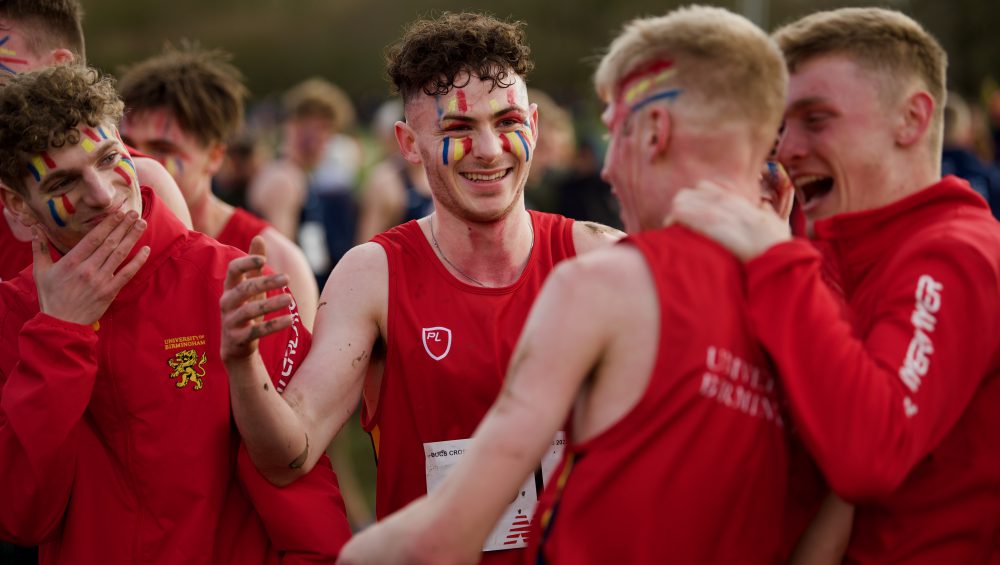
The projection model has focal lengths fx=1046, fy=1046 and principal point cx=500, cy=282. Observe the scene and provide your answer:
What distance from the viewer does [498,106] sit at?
144 inches

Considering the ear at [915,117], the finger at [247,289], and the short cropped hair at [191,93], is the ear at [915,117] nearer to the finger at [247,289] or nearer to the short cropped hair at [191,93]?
the finger at [247,289]

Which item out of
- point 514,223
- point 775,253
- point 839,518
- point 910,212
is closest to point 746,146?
point 775,253

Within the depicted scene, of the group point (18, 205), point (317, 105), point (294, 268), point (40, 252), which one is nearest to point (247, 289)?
point (40, 252)

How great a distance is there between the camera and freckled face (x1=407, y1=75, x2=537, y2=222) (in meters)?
3.63

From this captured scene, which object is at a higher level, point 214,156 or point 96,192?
point 96,192

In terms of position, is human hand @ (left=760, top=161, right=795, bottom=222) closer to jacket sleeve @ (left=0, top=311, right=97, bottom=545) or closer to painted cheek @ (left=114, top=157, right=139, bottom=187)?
painted cheek @ (left=114, top=157, right=139, bottom=187)

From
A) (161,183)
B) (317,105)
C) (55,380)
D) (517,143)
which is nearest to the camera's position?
(55,380)

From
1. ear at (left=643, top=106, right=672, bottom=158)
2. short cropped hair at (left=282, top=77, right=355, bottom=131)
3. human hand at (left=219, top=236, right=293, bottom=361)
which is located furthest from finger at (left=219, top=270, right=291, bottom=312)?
short cropped hair at (left=282, top=77, right=355, bottom=131)

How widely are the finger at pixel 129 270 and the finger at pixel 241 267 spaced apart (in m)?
0.52

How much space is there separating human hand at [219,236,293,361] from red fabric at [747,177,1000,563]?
4.03 feet

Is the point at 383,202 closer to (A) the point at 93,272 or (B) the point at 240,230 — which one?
(B) the point at 240,230

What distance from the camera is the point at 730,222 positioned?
2338 mm

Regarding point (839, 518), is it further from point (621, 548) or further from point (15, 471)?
point (15, 471)

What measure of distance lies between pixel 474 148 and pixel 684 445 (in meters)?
1.66
